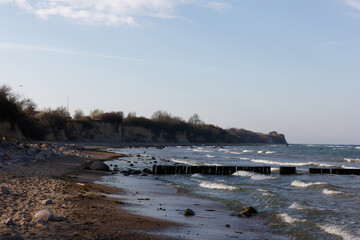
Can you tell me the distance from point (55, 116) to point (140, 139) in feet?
136

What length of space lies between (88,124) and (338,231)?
8858 cm

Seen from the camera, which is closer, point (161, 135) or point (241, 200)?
point (241, 200)

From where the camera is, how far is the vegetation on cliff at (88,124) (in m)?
55.1

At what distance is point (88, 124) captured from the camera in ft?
311

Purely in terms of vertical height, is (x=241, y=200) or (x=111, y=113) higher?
(x=111, y=113)

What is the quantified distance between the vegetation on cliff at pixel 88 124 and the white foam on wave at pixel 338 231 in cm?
4921

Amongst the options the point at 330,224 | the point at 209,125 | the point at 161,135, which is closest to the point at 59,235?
the point at 330,224

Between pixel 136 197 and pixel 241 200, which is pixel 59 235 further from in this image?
pixel 241 200

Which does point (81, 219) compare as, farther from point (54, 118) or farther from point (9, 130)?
point (54, 118)

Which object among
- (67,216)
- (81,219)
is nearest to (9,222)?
(67,216)

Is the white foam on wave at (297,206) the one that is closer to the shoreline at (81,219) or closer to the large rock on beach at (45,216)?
the shoreline at (81,219)

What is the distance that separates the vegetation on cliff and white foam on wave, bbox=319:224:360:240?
49.2 meters

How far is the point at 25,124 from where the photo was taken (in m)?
61.8

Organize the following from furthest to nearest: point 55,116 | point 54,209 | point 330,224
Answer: point 55,116 → point 330,224 → point 54,209
